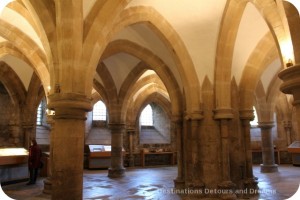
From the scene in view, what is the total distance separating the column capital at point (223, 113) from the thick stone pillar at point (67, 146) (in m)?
3.52

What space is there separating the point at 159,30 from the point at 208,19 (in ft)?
3.91

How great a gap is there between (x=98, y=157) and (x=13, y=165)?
5805 mm

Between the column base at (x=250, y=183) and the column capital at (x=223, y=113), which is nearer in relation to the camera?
the column capital at (x=223, y=113)

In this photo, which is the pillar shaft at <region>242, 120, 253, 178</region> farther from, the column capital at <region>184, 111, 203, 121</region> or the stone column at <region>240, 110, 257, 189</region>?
the column capital at <region>184, 111, 203, 121</region>

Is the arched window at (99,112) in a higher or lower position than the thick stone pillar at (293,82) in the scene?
higher

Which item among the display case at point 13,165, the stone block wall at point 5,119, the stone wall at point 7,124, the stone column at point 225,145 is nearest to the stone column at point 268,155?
the stone column at point 225,145

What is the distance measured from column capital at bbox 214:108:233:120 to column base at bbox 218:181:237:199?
4.84 feet

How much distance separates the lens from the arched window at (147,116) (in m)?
18.4

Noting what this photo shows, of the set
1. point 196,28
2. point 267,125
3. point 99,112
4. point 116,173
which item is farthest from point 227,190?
point 99,112

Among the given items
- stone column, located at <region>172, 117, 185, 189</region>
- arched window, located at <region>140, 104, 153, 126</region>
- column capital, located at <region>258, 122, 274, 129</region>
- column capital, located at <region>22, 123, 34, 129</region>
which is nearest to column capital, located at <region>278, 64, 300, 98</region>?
stone column, located at <region>172, 117, 185, 189</region>

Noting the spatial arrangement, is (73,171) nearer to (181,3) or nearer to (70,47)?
(70,47)

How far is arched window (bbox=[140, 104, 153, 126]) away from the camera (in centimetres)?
1839

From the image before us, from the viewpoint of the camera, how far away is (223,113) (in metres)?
6.55

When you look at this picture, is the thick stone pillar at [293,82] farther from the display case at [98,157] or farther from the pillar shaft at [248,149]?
the display case at [98,157]
